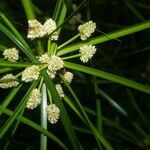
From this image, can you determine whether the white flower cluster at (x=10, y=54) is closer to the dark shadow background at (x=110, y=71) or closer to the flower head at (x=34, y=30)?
the flower head at (x=34, y=30)

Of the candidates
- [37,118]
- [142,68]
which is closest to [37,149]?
[37,118]

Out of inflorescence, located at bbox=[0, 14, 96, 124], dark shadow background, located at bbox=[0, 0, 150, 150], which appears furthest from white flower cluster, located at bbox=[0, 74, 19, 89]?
dark shadow background, located at bbox=[0, 0, 150, 150]

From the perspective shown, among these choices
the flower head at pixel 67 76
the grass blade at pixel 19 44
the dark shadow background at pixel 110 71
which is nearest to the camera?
the grass blade at pixel 19 44

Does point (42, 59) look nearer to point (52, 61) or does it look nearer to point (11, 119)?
point (52, 61)

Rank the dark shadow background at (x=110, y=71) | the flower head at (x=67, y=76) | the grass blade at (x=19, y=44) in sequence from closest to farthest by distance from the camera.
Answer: the grass blade at (x=19, y=44), the flower head at (x=67, y=76), the dark shadow background at (x=110, y=71)

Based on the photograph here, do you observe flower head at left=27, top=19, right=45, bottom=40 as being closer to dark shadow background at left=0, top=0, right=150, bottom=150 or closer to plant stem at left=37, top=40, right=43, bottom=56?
plant stem at left=37, top=40, right=43, bottom=56

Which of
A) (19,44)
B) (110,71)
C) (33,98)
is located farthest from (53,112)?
(110,71)

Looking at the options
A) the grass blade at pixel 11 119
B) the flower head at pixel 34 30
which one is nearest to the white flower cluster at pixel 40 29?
the flower head at pixel 34 30

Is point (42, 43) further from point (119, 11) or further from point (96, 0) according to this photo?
point (119, 11)
